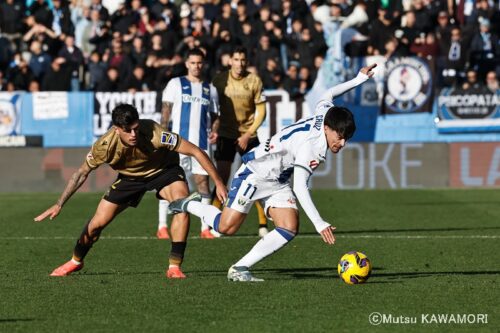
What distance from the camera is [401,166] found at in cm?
2461

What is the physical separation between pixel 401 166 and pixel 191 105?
1073cm

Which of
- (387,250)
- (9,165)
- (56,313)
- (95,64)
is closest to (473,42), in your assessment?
(95,64)

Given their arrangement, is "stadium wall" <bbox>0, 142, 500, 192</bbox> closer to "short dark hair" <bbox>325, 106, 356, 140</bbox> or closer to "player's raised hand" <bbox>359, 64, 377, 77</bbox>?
"player's raised hand" <bbox>359, 64, 377, 77</bbox>

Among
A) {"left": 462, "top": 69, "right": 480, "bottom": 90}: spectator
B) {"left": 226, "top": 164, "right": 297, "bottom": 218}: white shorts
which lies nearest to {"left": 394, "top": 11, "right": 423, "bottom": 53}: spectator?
{"left": 462, "top": 69, "right": 480, "bottom": 90}: spectator

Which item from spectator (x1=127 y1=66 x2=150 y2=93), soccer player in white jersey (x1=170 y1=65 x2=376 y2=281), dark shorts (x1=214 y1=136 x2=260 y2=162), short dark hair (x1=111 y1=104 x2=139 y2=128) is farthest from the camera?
spectator (x1=127 y1=66 x2=150 y2=93)

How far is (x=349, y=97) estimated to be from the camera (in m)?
24.4

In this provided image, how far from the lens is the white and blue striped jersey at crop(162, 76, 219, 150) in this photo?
1456 cm

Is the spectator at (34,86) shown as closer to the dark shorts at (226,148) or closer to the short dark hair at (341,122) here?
the dark shorts at (226,148)

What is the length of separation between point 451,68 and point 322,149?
15.6 metres

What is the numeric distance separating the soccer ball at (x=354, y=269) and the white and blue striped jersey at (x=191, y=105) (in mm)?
4842

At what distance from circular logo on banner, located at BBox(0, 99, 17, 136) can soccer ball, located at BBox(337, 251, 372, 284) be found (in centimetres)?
1604

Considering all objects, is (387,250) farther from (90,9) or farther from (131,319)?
(90,9)

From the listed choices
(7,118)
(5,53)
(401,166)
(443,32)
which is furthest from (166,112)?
(5,53)

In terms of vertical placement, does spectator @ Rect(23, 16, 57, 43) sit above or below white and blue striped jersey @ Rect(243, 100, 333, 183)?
below
